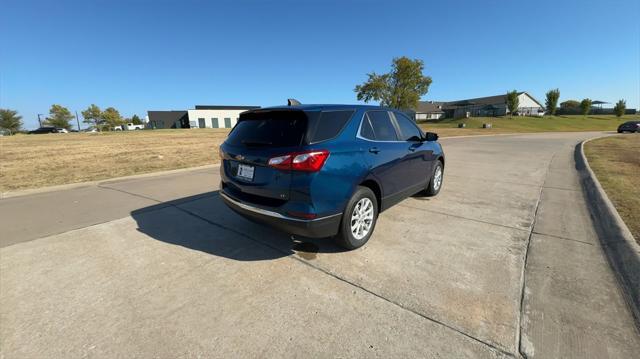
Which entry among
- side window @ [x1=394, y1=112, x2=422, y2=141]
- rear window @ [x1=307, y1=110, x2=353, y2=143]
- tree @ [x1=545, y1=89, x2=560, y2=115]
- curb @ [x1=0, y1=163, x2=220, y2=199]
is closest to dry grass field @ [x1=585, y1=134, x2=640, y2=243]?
side window @ [x1=394, y1=112, x2=422, y2=141]

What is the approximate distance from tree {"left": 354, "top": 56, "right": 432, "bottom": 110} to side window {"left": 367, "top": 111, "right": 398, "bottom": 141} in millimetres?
48798

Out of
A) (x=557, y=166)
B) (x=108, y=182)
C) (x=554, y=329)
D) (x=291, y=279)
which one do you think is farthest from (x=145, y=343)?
(x=557, y=166)

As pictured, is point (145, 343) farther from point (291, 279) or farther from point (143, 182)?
A: point (143, 182)

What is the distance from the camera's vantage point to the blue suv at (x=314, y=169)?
277 centimetres

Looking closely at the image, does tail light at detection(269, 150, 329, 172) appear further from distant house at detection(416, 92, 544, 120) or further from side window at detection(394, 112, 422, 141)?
distant house at detection(416, 92, 544, 120)

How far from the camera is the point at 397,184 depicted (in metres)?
3.95

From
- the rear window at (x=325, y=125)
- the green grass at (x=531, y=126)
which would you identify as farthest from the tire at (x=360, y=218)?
the green grass at (x=531, y=126)

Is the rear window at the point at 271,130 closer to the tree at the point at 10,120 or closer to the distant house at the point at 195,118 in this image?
the distant house at the point at 195,118

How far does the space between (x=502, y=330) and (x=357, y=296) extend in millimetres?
1110

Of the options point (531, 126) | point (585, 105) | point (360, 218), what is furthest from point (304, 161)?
point (585, 105)

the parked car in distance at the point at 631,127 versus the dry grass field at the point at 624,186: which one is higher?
the parked car in distance at the point at 631,127

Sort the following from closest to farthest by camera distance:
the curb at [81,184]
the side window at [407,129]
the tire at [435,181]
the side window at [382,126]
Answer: the side window at [382,126]
the side window at [407,129]
the tire at [435,181]
the curb at [81,184]

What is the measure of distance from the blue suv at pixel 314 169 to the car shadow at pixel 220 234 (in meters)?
0.48

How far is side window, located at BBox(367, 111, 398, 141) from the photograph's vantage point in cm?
364
